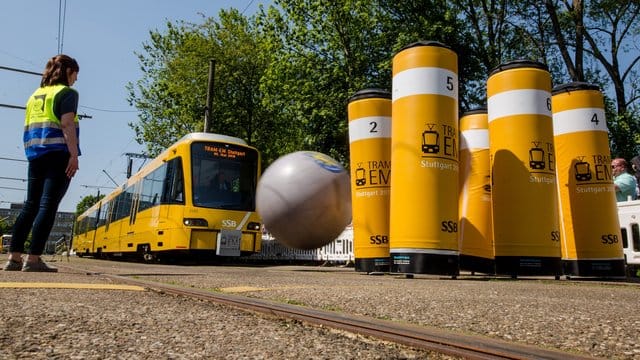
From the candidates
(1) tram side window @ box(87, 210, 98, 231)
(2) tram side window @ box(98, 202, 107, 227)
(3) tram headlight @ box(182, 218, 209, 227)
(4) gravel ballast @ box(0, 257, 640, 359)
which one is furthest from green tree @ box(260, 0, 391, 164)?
(4) gravel ballast @ box(0, 257, 640, 359)

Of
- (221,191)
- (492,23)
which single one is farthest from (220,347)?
(492,23)

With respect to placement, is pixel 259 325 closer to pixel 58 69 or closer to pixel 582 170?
pixel 58 69

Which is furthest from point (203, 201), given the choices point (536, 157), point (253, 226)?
point (536, 157)

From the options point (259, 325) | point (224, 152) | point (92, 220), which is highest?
point (224, 152)

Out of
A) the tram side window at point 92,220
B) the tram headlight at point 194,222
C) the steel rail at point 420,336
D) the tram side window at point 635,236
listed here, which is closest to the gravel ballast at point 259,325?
the steel rail at point 420,336

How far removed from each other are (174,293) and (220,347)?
1882 millimetres

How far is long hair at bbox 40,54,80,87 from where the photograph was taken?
5.45 meters

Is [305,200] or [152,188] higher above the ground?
[152,188]

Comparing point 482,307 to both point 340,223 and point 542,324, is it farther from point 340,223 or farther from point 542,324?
point 340,223

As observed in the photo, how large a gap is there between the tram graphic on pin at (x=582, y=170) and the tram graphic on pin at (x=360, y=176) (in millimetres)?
3509

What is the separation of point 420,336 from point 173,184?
11.1 meters

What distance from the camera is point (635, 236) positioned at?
31.9ft

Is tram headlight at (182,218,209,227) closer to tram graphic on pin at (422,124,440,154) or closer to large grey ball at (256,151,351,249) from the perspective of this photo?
large grey ball at (256,151,351,249)

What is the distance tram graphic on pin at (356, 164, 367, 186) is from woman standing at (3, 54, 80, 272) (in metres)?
4.96
